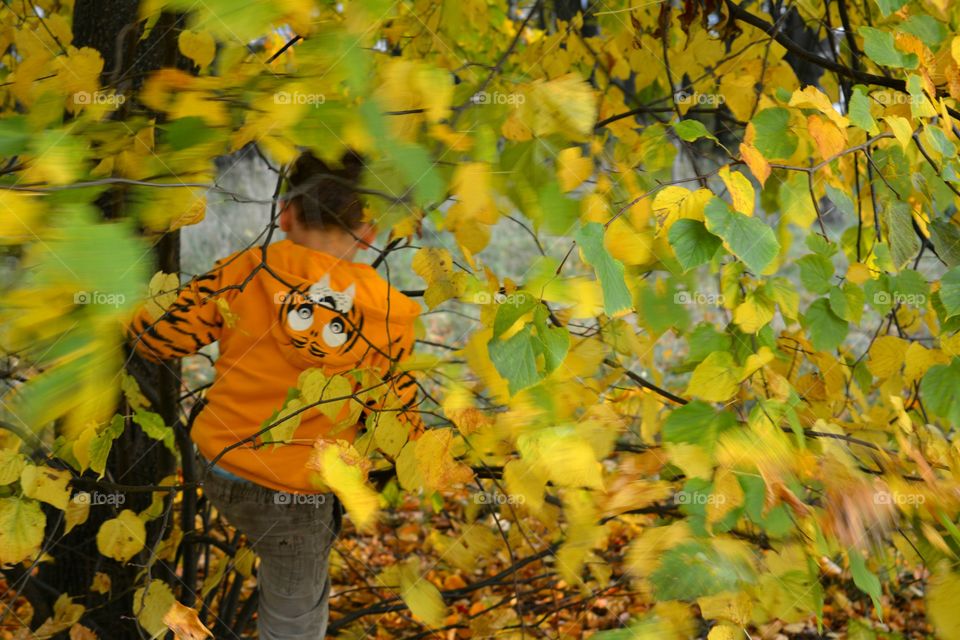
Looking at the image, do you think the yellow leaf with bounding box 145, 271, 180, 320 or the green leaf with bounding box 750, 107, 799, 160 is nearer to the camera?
the green leaf with bounding box 750, 107, 799, 160

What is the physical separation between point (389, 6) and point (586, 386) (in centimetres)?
73

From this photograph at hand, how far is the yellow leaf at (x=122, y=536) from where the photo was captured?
187 cm

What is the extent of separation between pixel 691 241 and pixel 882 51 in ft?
1.80

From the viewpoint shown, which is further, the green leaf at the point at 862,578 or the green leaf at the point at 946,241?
the green leaf at the point at 946,241

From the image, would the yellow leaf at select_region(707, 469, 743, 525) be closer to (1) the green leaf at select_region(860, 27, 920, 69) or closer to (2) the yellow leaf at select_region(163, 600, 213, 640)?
(1) the green leaf at select_region(860, 27, 920, 69)

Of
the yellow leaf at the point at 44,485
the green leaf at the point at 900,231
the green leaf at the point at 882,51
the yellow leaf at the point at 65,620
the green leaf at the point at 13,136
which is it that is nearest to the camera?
the green leaf at the point at 13,136

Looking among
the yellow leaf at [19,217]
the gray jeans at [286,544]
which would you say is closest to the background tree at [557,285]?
the yellow leaf at [19,217]

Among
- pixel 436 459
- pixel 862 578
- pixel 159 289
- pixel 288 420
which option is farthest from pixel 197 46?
pixel 862 578

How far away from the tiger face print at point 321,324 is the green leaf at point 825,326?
37.3 inches

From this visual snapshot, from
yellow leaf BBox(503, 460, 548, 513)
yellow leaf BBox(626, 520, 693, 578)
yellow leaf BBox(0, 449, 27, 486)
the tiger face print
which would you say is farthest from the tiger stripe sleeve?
yellow leaf BBox(0, 449, 27, 486)

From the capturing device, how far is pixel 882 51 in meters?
1.35

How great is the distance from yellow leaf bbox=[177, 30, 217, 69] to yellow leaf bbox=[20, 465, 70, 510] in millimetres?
915

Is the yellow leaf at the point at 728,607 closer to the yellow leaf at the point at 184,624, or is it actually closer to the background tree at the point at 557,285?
the background tree at the point at 557,285

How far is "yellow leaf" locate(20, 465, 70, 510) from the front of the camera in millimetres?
1563
